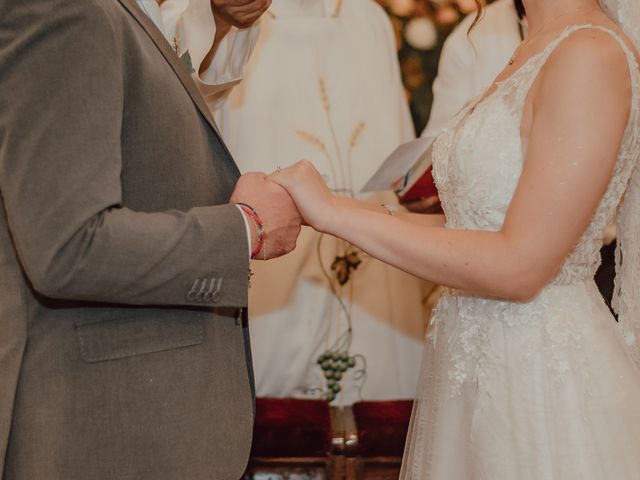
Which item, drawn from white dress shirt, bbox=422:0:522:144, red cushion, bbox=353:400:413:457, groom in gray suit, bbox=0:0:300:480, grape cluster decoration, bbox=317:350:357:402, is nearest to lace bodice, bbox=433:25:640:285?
groom in gray suit, bbox=0:0:300:480

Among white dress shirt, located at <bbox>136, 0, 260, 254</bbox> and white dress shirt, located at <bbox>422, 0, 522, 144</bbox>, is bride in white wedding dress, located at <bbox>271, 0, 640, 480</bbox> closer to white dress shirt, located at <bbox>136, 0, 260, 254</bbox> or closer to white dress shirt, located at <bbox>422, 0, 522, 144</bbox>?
white dress shirt, located at <bbox>136, 0, 260, 254</bbox>

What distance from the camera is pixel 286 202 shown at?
1531mm

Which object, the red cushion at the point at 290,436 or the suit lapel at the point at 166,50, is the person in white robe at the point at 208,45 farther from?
the red cushion at the point at 290,436

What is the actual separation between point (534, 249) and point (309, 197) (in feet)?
1.45

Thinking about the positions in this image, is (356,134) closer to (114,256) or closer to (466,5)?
(466,5)

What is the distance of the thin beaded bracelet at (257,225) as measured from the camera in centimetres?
140

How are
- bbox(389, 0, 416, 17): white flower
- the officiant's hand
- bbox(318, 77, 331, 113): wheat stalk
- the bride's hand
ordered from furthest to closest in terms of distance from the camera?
bbox(389, 0, 416, 17): white flower, bbox(318, 77, 331, 113): wheat stalk, the officiant's hand, the bride's hand

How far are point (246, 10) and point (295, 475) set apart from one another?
5.10ft

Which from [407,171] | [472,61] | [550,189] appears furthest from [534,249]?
[472,61]

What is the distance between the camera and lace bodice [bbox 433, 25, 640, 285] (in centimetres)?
151

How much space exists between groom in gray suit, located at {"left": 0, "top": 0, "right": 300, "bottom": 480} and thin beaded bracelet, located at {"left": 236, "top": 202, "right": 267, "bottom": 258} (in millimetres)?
23

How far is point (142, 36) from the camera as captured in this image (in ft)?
4.34

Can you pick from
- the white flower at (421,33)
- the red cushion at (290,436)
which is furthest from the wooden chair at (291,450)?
the white flower at (421,33)

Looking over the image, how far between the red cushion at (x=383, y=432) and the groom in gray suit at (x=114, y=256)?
1.34m
